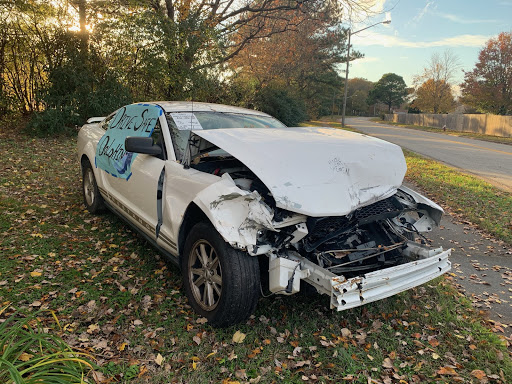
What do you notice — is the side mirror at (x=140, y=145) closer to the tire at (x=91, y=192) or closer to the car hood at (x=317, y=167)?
the car hood at (x=317, y=167)

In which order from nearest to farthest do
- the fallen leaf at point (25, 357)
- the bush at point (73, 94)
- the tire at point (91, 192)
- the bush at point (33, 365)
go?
the bush at point (33, 365), the fallen leaf at point (25, 357), the tire at point (91, 192), the bush at point (73, 94)

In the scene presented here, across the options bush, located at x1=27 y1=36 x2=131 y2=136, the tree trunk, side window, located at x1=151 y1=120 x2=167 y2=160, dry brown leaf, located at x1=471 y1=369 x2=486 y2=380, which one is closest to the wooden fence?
bush, located at x1=27 y1=36 x2=131 y2=136

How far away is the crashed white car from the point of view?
8.68 ft

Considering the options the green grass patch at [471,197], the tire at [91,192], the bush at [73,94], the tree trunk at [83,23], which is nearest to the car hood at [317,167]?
the tire at [91,192]

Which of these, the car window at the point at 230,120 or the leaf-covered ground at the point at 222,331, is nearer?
the leaf-covered ground at the point at 222,331

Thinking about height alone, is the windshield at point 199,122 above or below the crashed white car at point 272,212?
above

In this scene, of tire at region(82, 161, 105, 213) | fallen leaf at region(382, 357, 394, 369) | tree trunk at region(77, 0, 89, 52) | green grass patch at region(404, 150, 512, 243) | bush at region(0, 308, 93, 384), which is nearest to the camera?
bush at region(0, 308, 93, 384)

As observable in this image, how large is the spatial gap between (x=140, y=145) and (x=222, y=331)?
1.77 meters

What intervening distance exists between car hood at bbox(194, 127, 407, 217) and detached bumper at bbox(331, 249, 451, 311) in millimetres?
492

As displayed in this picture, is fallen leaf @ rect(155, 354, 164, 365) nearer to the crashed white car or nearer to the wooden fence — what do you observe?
the crashed white car

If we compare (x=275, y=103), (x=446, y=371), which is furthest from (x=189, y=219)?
(x=275, y=103)

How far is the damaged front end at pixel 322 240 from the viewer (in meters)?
2.61

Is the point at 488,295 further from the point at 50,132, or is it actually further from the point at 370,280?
the point at 50,132

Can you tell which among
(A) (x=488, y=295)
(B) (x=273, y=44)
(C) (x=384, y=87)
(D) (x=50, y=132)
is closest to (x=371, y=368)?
(A) (x=488, y=295)
